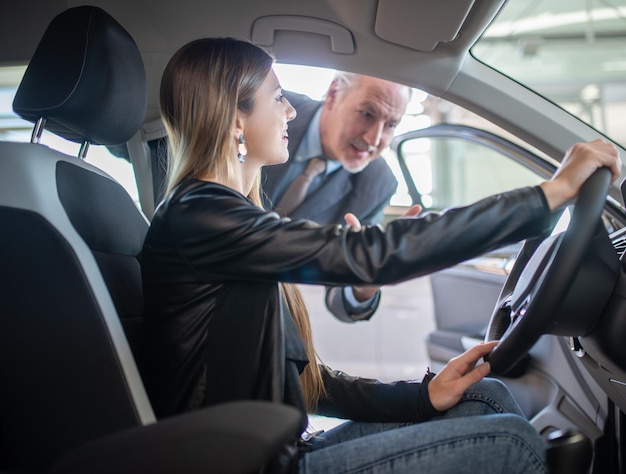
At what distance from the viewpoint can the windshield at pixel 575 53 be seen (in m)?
6.27

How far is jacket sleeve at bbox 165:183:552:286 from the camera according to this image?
828mm

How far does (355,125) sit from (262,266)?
3.74 feet

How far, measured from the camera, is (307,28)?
135 centimetres

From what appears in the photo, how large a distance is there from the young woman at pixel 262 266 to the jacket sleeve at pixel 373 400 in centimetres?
5

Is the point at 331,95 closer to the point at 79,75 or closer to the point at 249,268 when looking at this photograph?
the point at 79,75

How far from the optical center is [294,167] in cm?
185

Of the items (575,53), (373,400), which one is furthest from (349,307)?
(575,53)

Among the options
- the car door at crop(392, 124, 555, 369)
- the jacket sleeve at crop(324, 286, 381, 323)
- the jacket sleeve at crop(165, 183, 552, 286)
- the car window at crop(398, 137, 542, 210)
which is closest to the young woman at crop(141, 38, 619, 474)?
the jacket sleeve at crop(165, 183, 552, 286)

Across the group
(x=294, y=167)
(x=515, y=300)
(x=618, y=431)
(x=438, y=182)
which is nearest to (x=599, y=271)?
(x=515, y=300)

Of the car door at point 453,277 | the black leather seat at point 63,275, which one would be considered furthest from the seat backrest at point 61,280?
the car door at point 453,277

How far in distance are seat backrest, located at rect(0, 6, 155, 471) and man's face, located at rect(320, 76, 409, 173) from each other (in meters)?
0.90

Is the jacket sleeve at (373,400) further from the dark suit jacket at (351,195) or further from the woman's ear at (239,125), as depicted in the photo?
the dark suit jacket at (351,195)

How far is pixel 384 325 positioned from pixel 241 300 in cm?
268

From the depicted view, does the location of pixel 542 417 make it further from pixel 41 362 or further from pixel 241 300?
pixel 41 362
